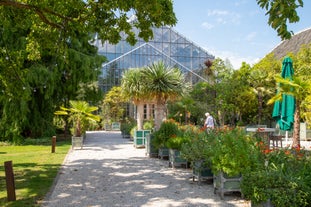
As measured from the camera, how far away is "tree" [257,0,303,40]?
3500 mm

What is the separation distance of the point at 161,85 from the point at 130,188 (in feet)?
24.3

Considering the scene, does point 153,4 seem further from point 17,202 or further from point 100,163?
point 100,163

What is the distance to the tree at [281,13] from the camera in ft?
11.5

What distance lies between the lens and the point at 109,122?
35875mm

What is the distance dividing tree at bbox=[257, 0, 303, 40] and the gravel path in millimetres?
3358

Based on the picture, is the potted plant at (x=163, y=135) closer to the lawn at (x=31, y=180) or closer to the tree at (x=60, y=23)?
the lawn at (x=31, y=180)

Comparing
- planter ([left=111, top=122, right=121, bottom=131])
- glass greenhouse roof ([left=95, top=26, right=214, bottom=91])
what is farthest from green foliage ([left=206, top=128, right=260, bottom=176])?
planter ([left=111, top=122, right=121, bottom=131])

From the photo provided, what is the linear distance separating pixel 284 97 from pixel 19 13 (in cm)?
807

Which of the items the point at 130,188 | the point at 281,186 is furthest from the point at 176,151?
the point at 281,186

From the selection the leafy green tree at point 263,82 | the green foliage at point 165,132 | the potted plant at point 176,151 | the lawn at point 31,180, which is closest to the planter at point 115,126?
the leafy green tree at point 263,82

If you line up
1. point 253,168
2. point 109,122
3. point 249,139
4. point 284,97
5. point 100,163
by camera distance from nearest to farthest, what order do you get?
point 253,168 < point 249,139 < point 284,97 < point 100,163 < point 109,122

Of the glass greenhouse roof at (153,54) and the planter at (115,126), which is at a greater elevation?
the glass greenhouse roof at (153,54)

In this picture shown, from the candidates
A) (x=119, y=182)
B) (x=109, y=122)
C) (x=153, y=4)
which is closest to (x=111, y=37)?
(x=153, y=4)

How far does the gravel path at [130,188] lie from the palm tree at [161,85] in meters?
4.16
